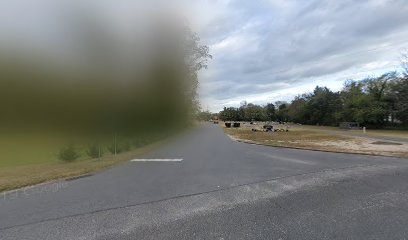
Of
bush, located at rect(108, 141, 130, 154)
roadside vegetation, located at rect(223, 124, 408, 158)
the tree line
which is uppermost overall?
the tree line

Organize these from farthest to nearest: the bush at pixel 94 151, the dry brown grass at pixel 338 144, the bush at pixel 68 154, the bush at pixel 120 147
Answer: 1. the bush at pixel 120 147
2. the bush at pixel 94 151
3. the bush at pixel 68 154
4. the dry brown grass at pixel 338 144

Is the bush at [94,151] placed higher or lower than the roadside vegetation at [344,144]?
higher

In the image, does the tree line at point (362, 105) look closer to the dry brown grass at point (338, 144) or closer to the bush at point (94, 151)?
the dry brown grass at point (338, 144)

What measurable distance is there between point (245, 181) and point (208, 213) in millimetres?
2521

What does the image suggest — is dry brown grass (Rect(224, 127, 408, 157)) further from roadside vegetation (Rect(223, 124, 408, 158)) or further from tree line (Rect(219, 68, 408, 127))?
tree line (Rect(219, 68, 408, 127))

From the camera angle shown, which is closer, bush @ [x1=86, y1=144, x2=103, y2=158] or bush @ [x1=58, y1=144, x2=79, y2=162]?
bush @ [x1=58, y1=144, x2=79, y2=162]

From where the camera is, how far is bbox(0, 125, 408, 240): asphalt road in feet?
12.1

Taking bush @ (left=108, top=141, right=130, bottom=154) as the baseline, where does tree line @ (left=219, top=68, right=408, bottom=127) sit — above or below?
above

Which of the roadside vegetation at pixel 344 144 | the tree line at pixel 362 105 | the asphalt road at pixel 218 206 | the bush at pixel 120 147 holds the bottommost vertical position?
the roadside vegetation at pixel 344 144

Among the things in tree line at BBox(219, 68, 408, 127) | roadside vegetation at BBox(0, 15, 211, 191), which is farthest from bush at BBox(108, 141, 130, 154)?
tree line at BBox(219, 68, 408, 127)

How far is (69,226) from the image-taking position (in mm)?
4047

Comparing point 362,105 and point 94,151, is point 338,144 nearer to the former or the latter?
point 94,151

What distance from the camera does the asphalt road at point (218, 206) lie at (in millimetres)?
3695

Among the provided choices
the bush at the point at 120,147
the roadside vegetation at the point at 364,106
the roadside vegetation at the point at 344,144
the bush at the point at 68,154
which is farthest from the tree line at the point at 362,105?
the bush at the point at 68,154
